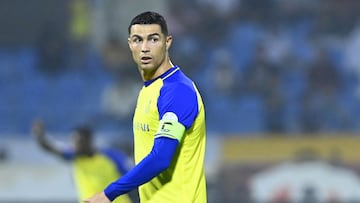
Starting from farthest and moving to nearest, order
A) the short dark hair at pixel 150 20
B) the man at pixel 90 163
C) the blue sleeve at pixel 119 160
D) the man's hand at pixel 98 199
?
the man at pixel 90 163, the blue sleeve at pixel 119 160, the short dark hair at pixel 150 20, the man's hand at pixel 98 199

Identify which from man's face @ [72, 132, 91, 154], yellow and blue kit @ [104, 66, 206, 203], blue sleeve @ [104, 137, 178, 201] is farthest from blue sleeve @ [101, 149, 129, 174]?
blue sleeve @ [104, 137, 178, 201]

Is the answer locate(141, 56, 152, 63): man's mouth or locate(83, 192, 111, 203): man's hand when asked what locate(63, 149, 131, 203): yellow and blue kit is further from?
locate(83, 192, 111, 203): man's hand

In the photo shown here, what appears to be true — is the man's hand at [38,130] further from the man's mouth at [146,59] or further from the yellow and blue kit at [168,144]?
the man's mouth at [146,59]

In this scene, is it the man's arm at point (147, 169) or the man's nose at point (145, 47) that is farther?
the man's nose at point (145, 47)

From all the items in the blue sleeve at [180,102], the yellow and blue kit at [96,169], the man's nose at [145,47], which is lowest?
the yellow and blue kit at [96,169]

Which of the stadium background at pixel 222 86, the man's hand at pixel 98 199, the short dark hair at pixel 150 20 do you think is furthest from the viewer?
the stadium background at pixel 222 86

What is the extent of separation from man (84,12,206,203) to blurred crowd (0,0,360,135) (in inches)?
287

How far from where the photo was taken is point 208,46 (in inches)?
455

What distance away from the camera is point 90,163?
8.19 metres

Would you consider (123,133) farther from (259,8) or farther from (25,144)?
(259,8)

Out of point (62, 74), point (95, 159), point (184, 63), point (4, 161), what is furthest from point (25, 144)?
point (95, 159)

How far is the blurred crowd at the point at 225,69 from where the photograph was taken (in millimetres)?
11086

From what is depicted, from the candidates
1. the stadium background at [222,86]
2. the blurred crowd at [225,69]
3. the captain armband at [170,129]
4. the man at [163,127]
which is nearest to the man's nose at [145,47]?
the man at [163,127]

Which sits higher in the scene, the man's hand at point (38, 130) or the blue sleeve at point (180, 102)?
the blue sleeve at point (180, 102)
